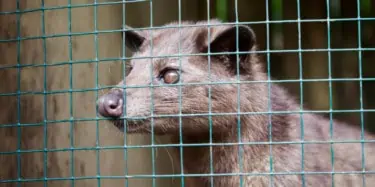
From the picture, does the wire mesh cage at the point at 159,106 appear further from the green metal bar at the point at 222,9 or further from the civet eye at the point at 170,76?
the green metal bar at the point at 222,9

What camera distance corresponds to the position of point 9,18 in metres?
4.91

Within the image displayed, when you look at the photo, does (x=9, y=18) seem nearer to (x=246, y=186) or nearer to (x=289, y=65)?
(x=246, y=186)

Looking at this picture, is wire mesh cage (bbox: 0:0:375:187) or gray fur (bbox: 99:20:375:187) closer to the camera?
wire mesh cage (bbox: 0:0:375:187)

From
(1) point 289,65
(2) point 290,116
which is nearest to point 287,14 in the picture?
(1) point 289,65

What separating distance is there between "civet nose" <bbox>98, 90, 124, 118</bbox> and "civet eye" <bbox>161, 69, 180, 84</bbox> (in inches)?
17.1

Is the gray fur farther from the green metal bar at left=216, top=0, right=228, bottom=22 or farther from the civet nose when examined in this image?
the green metal bar at left=216, top=0, right=228, bottom=22

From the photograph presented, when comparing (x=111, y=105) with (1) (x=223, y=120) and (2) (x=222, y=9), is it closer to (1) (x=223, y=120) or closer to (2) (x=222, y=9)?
(1) (x=223, y=120)

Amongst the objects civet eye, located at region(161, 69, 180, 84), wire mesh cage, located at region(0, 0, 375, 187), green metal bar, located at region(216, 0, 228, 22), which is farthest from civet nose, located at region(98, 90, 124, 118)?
green metal bar, located at region(216, 0, 228, 22)

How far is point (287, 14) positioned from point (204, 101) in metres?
4.01

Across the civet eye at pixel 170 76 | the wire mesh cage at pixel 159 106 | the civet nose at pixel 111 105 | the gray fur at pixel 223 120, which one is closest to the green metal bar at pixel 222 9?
the wire mesh cage at pixel 159 106

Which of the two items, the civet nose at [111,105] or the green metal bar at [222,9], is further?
the green metal bar at [222,9]

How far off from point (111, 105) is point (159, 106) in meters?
0.40

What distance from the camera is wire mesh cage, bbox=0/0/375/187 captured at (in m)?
4.03

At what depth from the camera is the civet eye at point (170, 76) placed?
434cm
